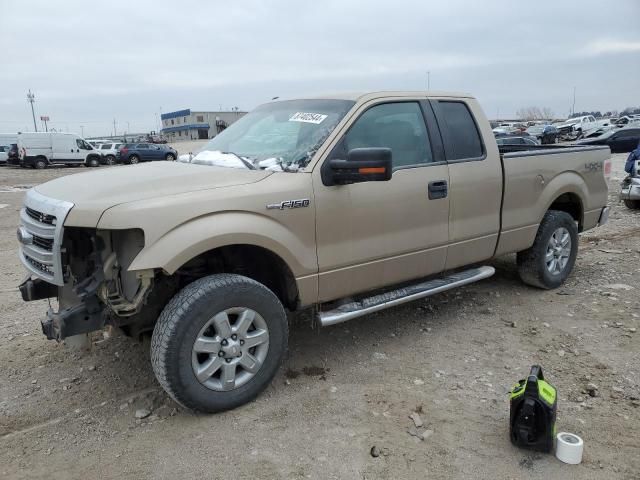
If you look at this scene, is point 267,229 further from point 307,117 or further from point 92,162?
point 92,162

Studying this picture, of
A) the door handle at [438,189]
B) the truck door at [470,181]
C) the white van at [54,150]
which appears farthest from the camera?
the white van at [54,150]

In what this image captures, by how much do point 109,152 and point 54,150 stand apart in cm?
437

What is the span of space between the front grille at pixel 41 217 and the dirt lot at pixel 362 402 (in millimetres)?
1219

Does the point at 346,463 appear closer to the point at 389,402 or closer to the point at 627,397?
A: the point at 389,402

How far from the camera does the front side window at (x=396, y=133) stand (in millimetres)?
3795

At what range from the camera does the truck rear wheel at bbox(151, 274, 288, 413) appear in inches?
119

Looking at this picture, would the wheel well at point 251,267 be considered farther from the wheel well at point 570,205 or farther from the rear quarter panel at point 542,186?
the wheel well at point 570,205

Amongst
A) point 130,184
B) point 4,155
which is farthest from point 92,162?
point 130,184

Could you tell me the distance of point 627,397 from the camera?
3.41 metres

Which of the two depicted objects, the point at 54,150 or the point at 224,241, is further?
the point at 54,150

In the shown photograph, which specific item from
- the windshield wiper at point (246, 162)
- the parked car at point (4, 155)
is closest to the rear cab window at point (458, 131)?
the windshield wiper at point (246, 162)

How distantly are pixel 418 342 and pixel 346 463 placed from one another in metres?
1.67

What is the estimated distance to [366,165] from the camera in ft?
10.7

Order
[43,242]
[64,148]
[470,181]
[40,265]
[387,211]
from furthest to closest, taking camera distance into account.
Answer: [64,148]
[470,181]
[387,211]
[40,265]
[43,242]
